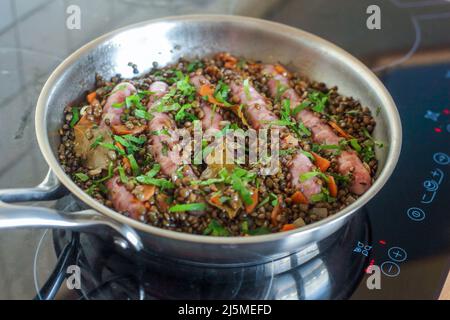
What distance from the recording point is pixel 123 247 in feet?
4.17

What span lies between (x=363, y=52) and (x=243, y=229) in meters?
1.04

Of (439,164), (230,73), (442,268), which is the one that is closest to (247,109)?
(230,73)

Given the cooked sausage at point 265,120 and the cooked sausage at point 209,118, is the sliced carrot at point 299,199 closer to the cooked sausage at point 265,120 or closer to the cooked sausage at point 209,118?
the cooked sausage at point 265,120

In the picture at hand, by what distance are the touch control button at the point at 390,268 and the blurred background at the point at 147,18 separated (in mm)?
861

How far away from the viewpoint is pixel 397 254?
4.52ft

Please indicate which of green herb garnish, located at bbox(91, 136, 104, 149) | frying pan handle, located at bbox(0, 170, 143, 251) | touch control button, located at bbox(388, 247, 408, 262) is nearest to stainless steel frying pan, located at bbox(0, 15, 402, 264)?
frying pan handle, located at bbox(0, 170, 143, 251)

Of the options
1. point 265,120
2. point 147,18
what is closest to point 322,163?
point 265,120

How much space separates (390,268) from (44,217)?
816 millimetres

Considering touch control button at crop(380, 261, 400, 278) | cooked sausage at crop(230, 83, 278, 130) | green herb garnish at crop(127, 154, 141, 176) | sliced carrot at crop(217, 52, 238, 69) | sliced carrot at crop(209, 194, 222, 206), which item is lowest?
touch control button at crop(380, 261, 400, 278)

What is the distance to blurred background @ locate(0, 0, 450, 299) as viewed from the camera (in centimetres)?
178

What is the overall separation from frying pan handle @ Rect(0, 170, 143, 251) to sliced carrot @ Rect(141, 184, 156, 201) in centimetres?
15

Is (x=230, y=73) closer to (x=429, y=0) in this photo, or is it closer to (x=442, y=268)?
(x=442, y=268)

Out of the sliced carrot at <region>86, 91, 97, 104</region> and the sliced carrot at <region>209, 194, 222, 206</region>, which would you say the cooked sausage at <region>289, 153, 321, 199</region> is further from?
the sliced carrot at <region>86, 91, 97, 104</region>

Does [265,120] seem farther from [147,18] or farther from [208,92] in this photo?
[147,18]
